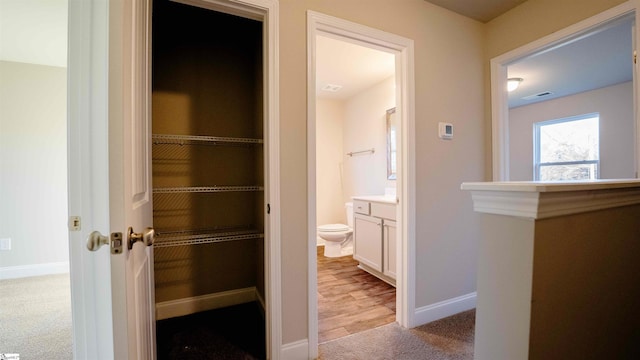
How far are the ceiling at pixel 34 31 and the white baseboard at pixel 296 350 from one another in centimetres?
288

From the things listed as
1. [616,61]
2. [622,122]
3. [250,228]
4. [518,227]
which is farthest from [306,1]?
[622,122]

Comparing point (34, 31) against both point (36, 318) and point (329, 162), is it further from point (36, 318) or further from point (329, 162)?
point (329, 162)

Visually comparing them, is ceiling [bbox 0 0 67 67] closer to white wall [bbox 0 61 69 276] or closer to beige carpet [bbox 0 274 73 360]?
white wall [bbox 0 61 69 276]

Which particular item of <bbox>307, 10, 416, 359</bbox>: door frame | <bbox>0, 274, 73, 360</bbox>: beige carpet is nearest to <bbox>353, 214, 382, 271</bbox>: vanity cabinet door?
<bbox>307, 10, 416, 359</bbox>: door frame

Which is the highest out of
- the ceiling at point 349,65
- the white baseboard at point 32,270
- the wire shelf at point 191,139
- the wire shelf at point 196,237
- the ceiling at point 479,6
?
the ceiling at point 479,6

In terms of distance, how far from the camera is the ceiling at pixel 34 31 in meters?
1.92

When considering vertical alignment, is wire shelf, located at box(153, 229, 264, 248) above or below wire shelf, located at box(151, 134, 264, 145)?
below

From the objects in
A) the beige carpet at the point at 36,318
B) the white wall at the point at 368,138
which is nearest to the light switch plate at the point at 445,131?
the white wall at the point at 368,138

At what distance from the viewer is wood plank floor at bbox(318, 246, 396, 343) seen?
1.93 m

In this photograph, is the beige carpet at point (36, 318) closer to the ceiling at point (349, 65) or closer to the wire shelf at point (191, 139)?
the wire shelf at point (191, 139)

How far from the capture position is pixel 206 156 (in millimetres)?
2178

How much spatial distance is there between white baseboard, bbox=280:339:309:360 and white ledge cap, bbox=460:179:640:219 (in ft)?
4.33

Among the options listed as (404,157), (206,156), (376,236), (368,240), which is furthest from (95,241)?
(368,240)

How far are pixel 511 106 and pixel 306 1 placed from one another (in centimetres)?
544
